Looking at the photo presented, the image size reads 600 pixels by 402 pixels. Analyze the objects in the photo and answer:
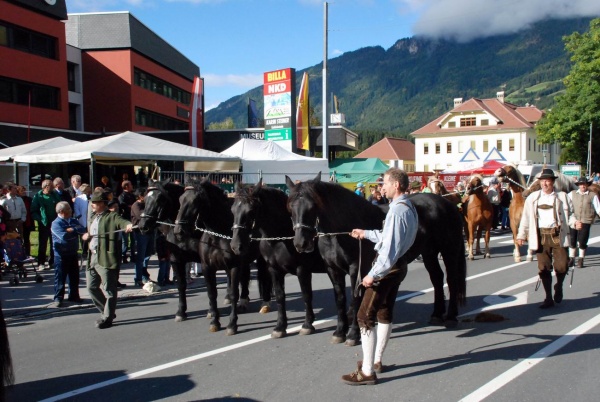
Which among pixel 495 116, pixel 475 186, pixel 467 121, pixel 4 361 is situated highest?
pixel 495 116

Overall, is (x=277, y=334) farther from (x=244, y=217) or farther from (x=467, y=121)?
(x=467, y=121)

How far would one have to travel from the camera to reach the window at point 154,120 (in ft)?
136

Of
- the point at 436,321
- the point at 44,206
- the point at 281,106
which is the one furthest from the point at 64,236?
the point at 281,106

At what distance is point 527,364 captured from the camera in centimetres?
579

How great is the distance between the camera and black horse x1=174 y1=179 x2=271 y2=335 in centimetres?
770

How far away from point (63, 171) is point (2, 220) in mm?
17403

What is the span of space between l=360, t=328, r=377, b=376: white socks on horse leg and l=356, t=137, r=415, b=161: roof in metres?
98.6

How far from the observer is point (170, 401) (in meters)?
5.04

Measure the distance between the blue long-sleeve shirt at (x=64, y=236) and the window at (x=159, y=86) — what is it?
33.2m

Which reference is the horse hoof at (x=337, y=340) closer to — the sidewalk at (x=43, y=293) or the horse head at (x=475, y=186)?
the sidewalk at (x=43, y=293)

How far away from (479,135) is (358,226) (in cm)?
7674

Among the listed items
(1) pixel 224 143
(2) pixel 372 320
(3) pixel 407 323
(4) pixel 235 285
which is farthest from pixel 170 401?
(1) pixel 224 143

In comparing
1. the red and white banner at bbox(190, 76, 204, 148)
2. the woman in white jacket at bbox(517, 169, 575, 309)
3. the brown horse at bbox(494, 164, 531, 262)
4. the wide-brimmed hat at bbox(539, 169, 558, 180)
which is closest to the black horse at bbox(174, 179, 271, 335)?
the woman in white jacket at bbox(517, 169, 575, 309)

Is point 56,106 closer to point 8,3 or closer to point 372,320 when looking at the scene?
point 8,3
